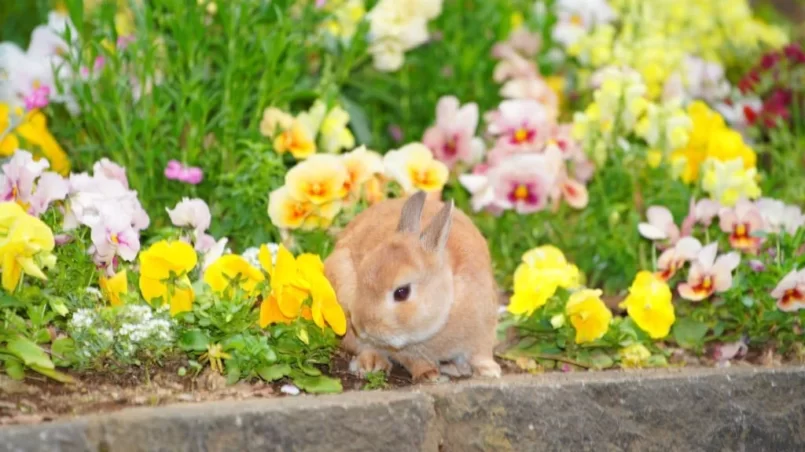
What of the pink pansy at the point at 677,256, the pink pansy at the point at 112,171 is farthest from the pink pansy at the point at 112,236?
the pink pansy at the point at 677,256

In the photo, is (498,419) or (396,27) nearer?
(498,419)

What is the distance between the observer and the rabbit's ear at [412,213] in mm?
3510

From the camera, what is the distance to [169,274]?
3.58 m

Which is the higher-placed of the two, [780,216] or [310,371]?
[780,216]

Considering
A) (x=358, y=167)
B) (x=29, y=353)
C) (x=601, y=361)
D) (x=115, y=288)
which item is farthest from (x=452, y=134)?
(x=29, y=353)

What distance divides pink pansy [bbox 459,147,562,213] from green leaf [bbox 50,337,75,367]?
1776 mm

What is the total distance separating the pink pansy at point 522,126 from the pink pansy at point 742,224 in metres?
0.81

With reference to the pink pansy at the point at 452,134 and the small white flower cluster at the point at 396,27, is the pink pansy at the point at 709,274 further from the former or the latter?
the small white flower cluster at the point at 396,27

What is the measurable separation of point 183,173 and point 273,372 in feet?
3.64

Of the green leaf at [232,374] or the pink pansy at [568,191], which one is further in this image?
the pink pansy at [568,191]

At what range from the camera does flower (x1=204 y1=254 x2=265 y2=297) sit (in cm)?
368

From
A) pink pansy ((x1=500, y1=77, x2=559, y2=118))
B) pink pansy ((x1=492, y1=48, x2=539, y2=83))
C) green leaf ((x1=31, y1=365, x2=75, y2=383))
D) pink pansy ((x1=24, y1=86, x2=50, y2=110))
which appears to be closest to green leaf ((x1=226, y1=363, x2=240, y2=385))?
green leaf ((x1=31, y1=365, x2=75, y2=383))

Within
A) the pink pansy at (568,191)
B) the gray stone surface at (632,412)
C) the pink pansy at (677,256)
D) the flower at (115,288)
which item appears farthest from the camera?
the pink pansy at (568,191)

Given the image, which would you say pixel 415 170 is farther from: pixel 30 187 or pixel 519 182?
pixel 30 187
